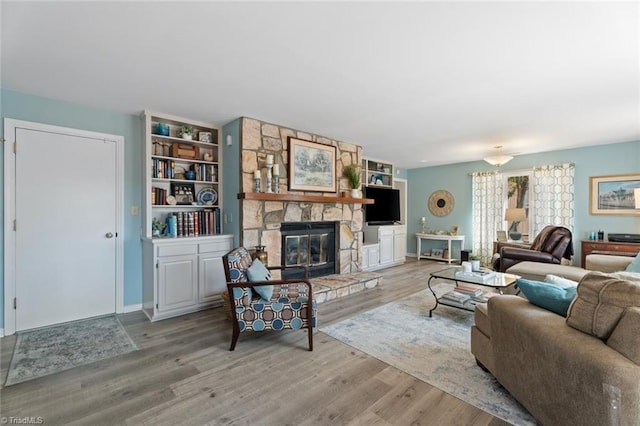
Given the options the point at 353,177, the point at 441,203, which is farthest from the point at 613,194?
the point at 353,177

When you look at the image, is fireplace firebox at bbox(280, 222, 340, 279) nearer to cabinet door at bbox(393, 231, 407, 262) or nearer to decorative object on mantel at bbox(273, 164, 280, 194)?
decorative object on mantel at bbox(273, 164, 280, 194)

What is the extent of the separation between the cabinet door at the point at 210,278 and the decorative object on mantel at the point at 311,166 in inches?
56.7

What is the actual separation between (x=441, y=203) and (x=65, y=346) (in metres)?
7.21

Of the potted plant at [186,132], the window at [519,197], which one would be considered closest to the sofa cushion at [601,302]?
the potted plant at [186,132]

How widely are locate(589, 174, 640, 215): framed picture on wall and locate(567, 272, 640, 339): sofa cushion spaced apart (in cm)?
498

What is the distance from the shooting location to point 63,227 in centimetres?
306

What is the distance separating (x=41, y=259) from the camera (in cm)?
296

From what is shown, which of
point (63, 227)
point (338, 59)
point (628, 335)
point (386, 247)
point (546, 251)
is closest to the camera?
point (628, 335)

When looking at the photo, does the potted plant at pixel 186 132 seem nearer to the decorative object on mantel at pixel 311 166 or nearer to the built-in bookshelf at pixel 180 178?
the built-in bookshelf at pixel 180 178

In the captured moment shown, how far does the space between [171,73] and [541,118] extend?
430 cm

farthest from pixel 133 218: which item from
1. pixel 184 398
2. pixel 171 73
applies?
pixel 184 398

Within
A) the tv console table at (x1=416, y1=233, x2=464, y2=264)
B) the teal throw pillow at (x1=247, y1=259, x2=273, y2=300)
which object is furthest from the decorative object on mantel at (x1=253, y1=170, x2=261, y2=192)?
the tv console table at (x1=416, y1=233, x2=464, y2=264)

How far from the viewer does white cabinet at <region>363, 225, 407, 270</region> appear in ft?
19.8

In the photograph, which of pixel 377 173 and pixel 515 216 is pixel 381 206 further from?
pixel 515 216
